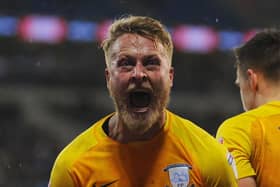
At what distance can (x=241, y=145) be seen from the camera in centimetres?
225

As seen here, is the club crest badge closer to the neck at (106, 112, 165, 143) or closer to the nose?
the neck at (106, 112, 165, 143)

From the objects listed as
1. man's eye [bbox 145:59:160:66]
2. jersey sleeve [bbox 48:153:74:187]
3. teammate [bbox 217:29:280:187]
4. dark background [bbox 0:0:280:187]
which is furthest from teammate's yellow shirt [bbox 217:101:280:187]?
dark background [bbox 0:0:280:187]

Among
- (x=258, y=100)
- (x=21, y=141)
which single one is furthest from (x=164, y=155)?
(x=21, y=141)

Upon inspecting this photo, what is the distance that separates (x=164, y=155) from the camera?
209 centimetres

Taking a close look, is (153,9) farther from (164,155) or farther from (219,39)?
(164,155)

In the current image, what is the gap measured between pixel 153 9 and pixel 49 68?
2243 mm

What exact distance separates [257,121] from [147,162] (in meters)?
0.43

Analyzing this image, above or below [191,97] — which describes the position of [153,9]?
above

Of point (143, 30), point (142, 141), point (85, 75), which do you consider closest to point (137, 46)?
point (143, 30)

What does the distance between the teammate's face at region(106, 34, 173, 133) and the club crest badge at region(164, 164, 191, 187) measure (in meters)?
0.15

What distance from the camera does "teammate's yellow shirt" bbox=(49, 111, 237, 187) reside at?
204cm

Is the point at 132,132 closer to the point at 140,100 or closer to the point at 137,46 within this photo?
the point at 140,100

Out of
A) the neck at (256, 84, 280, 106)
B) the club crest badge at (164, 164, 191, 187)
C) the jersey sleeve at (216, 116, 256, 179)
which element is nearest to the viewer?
the club crest badge at (164, 164, 191, 187)

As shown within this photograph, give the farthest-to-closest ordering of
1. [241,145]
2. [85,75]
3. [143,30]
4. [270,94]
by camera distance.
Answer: [85,75]
[270,94]
[241,145]
[143,30]
